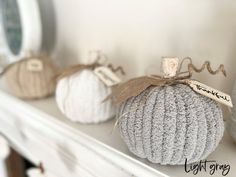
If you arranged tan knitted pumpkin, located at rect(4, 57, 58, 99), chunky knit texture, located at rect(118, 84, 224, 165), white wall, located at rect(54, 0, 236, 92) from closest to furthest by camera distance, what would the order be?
chunky knit texture, located at rect(118, 84, 224, 165) < white wall, located at rect(54, 0, 236, 92) < tan knitted pumpkin, located at rect(4, 57, 58, 99)

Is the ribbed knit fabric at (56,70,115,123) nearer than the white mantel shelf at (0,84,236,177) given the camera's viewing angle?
No

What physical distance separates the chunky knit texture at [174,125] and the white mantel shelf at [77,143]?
30 millimetres

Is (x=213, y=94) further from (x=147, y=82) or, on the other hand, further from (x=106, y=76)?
(x=106, y=76)

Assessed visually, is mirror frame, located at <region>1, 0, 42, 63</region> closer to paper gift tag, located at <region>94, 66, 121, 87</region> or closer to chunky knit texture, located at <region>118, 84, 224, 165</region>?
paper gift tag, located at <region>94, 66, 121, 87</region>

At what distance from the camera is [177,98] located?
368mm

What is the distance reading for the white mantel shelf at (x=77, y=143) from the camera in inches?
15.9

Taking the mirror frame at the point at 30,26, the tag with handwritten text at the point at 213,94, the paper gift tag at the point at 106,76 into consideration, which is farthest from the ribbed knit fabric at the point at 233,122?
the mirror frame at the point at 30,26

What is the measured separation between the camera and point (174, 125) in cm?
36

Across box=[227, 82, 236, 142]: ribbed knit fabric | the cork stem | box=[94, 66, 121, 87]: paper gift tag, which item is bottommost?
box=[227, 82, 236, 142]: ribbed knit fabric

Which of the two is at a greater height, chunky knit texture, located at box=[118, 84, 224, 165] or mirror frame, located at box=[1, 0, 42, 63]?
mirror frame, located at box=[1, 0, 42, 63]

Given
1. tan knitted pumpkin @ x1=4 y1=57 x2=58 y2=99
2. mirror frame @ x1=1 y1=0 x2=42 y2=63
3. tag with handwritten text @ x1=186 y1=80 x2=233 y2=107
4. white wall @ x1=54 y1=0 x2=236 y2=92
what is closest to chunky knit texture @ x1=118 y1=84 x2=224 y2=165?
tag with handwritten text @ x1=186 y1=80 x2=233 y2=107

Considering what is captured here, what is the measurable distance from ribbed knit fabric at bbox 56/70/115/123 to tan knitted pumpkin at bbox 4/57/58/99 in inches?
5.4

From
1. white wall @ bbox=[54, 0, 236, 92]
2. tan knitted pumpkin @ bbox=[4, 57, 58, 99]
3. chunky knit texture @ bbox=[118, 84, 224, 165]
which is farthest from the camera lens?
tan knitted pumpkin @ bbox=[4, 57, 58, 99]

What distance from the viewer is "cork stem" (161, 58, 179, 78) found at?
15.8 inches
